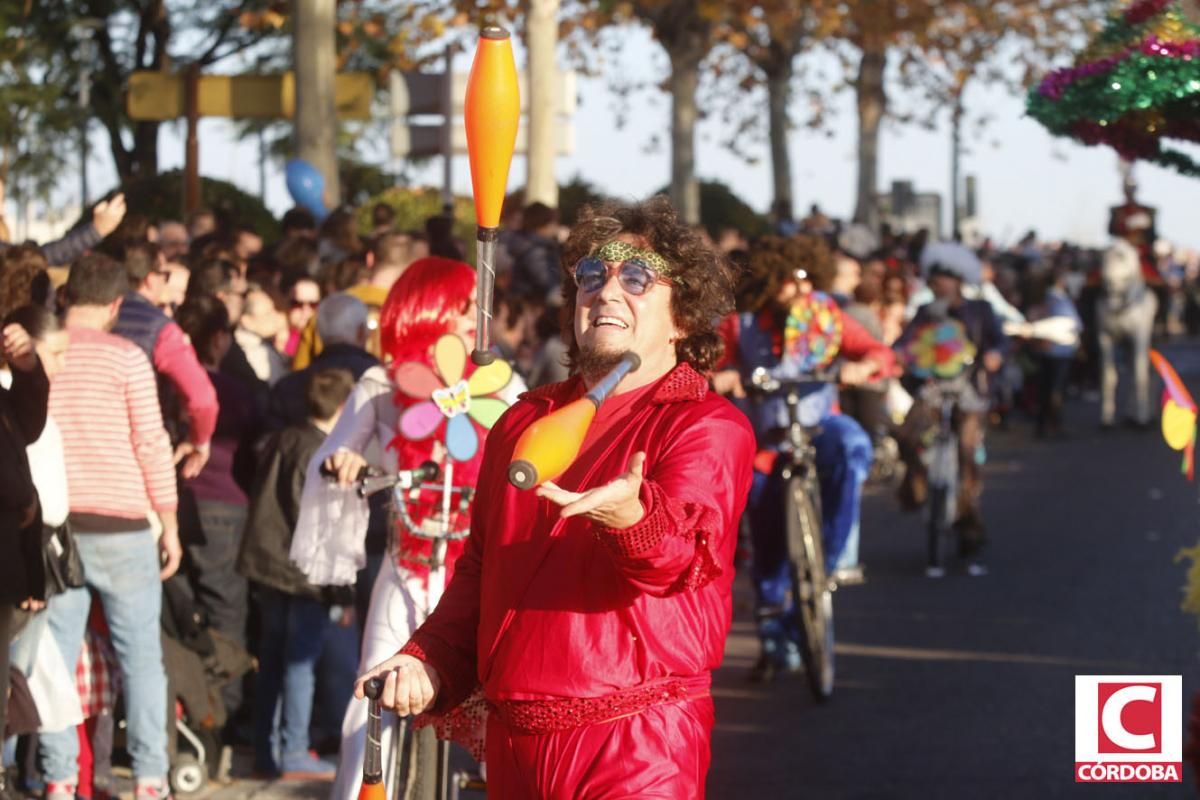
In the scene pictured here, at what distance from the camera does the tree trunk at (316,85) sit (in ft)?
56.2

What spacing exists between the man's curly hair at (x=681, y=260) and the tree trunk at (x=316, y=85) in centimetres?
1253

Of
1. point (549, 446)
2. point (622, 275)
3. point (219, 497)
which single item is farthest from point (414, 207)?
point (549, 446)

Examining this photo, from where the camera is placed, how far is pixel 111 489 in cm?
760

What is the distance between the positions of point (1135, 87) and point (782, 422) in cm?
483

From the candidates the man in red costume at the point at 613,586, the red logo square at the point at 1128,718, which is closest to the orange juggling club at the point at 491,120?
the man in red costume at the point at 613,586

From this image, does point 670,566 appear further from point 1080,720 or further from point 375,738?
point 1080,720

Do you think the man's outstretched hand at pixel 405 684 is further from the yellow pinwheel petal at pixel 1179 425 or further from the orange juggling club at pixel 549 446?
the yellow pinwheel petal at pixel 1179 425

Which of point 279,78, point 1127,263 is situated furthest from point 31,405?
point 1127,263

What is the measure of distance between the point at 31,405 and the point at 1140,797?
398cm

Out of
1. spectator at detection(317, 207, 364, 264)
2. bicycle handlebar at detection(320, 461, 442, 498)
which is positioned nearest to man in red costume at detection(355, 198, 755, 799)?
bicycle handlebar at detection(320, 461, 442, 498)

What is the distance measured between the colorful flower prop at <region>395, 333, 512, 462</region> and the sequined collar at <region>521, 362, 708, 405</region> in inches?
77.2

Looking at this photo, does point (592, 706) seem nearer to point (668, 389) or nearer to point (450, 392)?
point (668, 389)

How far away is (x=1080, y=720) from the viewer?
23.3 feet

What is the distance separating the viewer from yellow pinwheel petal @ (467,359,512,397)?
22.0 feet
